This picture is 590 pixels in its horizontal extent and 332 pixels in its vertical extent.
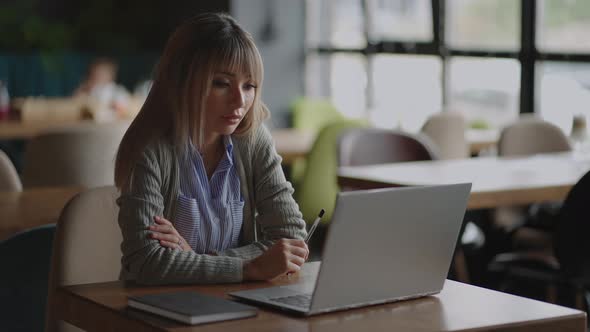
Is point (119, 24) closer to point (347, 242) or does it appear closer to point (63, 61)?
point (63, 61)

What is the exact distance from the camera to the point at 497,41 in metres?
7.09

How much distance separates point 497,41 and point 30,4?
545 centimetres

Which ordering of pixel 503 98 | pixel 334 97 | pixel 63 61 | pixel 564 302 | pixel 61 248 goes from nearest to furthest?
pixel 61 248, pixel 564 302, pixel 503 98, pixel 334 97, pixel 63 61

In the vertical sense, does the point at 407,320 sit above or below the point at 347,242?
below

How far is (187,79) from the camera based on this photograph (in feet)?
7.12

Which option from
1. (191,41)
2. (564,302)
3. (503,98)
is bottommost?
(564,302)

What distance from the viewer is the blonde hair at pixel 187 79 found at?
2162 millimetres

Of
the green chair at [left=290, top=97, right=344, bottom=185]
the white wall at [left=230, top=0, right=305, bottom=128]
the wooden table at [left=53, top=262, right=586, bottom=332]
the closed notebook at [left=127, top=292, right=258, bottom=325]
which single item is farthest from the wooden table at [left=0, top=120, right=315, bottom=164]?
the closed notebook at [left=127, top=292, right=258, bottom=325]

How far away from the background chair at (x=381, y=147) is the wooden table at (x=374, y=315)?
Result: 2.69m

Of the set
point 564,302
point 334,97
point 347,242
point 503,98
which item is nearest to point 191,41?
point 347,242

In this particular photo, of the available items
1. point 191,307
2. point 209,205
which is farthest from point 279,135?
point 191,307

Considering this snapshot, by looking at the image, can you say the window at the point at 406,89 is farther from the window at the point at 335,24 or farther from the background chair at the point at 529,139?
the background chair at the point at 529,139

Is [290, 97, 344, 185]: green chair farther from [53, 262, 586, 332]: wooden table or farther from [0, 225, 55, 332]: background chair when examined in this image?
[53, 262, 586, 332]: wooden table

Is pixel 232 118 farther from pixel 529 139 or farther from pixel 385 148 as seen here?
pixel 529 139
